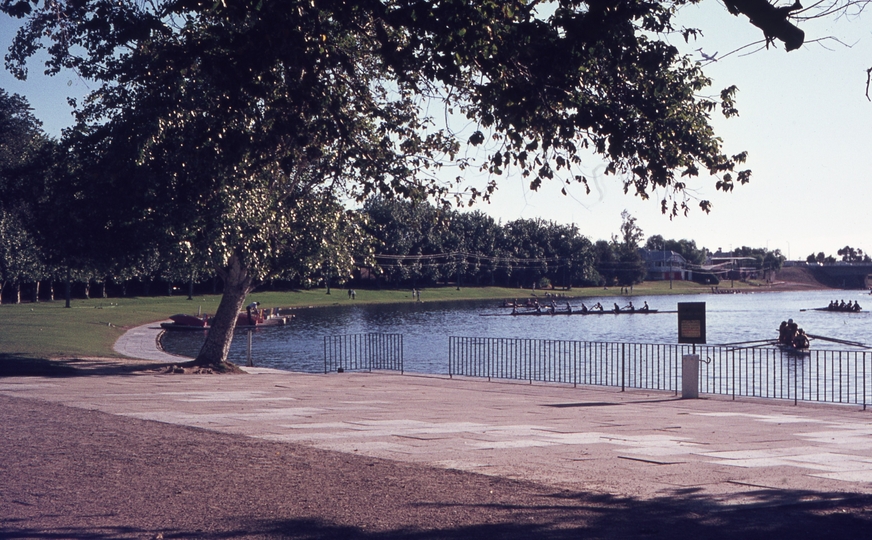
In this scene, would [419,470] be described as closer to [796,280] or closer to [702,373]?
[702,373]

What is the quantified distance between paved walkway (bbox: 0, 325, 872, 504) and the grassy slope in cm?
1261

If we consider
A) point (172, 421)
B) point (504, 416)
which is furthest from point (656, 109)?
point (172, 421)

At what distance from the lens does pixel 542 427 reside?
12781mm

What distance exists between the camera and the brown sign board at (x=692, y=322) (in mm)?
18766

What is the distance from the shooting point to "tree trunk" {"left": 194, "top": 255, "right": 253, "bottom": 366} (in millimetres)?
25938

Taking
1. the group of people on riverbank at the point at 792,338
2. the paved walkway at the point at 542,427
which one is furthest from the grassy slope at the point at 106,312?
the group of people on riverbank at the point at 792,338

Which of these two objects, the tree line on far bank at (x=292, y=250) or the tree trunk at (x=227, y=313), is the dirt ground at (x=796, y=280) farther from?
the tree trunk at (x=227, y=313)

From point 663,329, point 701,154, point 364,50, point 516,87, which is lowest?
point 663,329

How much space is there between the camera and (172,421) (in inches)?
488

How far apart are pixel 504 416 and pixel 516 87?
6047 millimetres

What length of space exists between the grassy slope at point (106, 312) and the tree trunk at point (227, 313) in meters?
5.92

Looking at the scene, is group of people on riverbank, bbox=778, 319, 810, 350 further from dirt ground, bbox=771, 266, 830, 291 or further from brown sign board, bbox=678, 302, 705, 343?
dirt ground, bbox=771, 266, 830, 291

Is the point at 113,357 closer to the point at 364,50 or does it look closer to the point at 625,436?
the point at 364,50

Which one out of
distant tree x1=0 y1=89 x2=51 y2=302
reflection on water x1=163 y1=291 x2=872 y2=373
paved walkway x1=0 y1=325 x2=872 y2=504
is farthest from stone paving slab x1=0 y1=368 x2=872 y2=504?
reflection on water x1=163 y1=291 x2=872 y2=373
